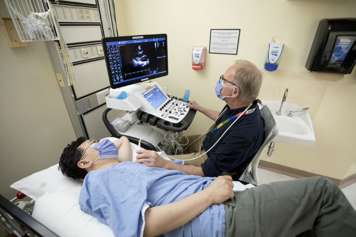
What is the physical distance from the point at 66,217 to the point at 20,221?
6.8 inches

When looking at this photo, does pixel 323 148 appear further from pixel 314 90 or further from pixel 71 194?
pixel 71 194

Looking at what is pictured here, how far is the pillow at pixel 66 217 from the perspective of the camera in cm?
79

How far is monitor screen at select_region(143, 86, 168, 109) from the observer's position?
1.45 meters

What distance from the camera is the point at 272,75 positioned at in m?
1.67

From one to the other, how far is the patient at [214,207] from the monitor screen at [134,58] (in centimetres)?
70

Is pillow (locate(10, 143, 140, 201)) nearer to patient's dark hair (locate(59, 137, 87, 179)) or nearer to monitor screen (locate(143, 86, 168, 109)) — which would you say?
patient's dark hair (locate(59, 137, 87, 179))

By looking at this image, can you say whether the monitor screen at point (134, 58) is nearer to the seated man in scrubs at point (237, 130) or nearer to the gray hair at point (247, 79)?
the seated man in scrubs at point (237, 130)

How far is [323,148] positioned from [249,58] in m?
1.13

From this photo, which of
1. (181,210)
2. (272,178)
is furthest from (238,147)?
(272,178)

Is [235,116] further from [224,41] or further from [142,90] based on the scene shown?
[224,41]

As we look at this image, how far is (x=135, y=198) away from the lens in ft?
2.39

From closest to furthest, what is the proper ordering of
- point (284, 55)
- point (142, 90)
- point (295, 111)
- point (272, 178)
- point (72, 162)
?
point (72, 162) → point (142, 90) → point (284, 55) → point (295, 111) → point (272, 178)

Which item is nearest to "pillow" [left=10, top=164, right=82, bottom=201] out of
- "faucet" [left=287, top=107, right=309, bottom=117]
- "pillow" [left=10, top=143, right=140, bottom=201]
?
"pillow" [left=10, top=143, right=140, bottom=201]

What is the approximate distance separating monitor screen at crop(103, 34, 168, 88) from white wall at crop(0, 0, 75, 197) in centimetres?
52
